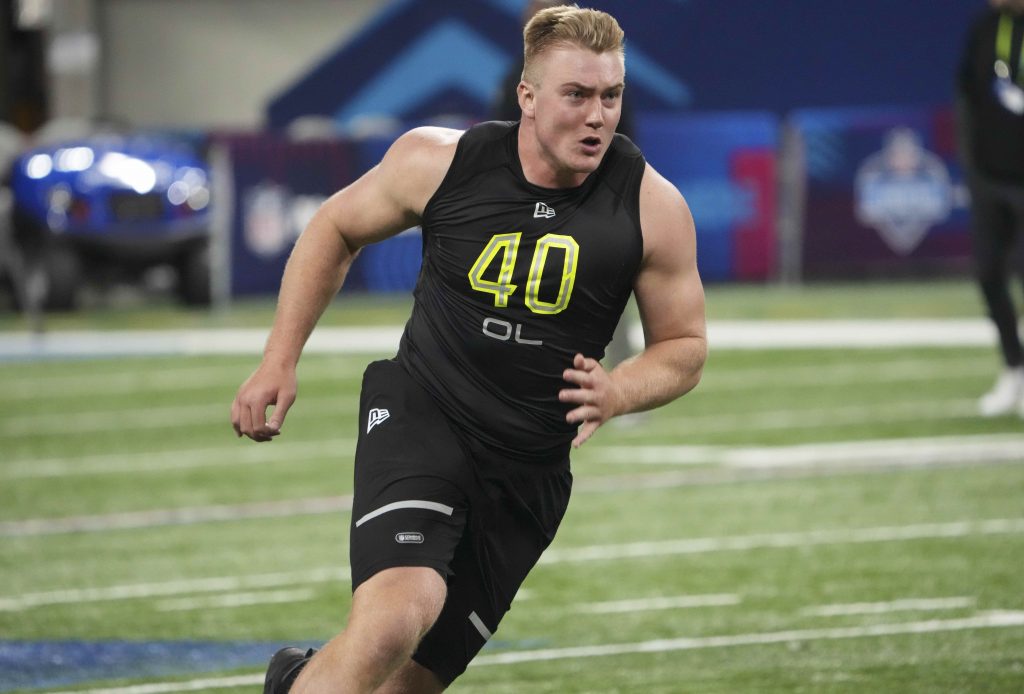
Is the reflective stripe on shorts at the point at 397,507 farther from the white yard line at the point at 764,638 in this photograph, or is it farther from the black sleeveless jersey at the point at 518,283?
the white yard line at the point at 764,638

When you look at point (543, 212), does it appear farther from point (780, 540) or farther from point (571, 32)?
point (780, 540)

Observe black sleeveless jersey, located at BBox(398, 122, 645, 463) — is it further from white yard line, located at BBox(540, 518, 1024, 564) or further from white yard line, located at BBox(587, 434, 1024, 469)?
white yard line, located at BBox(587, 434, 1024, 469)

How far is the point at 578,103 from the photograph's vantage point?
5.12m

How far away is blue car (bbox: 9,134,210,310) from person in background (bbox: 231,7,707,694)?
15.8 m

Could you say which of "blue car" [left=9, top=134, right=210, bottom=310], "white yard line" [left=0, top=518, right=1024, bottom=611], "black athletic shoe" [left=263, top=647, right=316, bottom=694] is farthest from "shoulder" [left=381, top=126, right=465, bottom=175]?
"blue car" [left=9, top=134, right=210, bottom=310]

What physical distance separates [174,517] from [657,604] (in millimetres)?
3383

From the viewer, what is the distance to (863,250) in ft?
73.5

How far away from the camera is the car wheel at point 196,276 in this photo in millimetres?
21203

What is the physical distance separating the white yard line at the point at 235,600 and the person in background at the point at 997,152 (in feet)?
19.3

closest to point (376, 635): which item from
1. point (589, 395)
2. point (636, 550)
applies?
point (589, 395)

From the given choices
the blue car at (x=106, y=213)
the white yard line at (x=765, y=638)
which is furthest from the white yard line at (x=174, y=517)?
the blue car at (x=106, y=213)

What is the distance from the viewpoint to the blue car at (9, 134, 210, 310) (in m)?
20.8

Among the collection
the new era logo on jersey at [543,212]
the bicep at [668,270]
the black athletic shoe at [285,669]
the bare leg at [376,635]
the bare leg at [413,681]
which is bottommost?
the bare leg at [413,681]

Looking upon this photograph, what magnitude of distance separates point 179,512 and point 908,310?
11.2 metres
